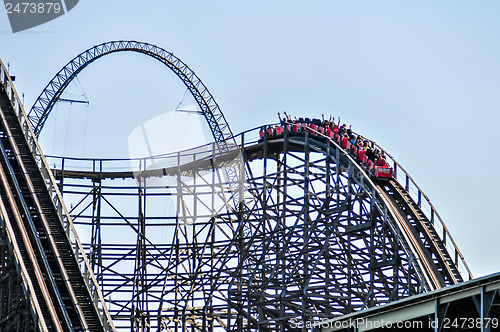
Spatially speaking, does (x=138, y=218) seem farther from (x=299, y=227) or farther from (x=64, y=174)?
(x=299, y=227)

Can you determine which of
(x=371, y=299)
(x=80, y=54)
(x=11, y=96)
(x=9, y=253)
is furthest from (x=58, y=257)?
(x=80, y=54)

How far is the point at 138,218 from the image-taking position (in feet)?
121

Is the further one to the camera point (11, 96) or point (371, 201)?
point (11, 96)

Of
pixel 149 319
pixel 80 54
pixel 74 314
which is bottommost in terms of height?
pixel 74 314

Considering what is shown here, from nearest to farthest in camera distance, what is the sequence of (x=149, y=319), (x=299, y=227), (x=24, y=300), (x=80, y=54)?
1. (x=24, y=300)
2. (x=299, y=227)
3. (x=149, y=319)
4. (x=80, y=54)

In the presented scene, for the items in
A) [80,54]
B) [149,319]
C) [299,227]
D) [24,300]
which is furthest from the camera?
[80,54]

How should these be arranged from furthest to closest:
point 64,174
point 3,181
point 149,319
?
1. point 64,174
2. point 149,319
3. point 3,181

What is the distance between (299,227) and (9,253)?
9.12m

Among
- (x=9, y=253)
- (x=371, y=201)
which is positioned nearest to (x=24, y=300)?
(x=9, y=253)

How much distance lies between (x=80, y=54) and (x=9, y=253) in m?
18.6

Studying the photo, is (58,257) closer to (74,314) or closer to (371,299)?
(74,314)

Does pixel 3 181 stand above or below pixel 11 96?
below

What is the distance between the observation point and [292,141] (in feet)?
108

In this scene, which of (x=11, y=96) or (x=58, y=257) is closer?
(x=58, y=257)
